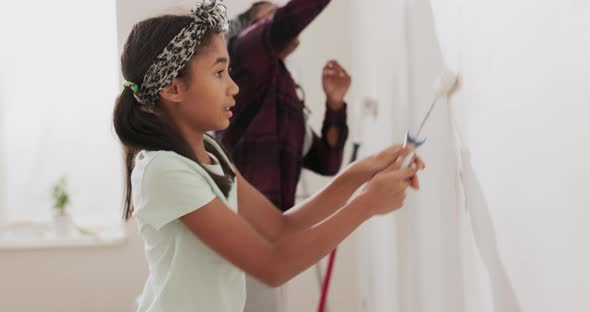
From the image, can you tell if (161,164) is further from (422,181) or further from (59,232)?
(59,232)

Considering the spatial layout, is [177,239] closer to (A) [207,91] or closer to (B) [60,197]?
(A) [207,91]

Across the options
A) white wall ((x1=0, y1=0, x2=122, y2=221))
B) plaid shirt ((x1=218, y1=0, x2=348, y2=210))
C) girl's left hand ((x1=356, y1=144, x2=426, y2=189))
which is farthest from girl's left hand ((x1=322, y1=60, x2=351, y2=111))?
white wall ((x1=0, y1=0, x2=122, y2=221))

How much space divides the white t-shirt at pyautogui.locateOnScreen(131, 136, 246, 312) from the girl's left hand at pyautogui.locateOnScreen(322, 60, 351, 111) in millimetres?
734

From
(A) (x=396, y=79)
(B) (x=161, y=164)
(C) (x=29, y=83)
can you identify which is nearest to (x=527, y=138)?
(B) (x=161, y=164)

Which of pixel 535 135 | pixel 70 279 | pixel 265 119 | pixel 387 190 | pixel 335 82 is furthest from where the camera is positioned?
pixel 70 279

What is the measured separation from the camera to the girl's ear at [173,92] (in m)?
1.20

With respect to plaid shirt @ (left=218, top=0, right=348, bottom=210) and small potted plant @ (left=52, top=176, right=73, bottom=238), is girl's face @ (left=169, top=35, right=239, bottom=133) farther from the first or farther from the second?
small potted plant @ (left=52, top=176, right=73, bottom=238)

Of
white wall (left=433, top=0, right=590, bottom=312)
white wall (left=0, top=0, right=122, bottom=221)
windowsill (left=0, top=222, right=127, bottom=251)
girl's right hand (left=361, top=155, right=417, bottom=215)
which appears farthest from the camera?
white wall (left=0, top=0, right=122, bottom=221)

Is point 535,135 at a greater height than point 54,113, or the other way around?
point 535,135

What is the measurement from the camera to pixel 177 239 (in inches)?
47.1

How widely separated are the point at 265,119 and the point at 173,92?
1.76 ft

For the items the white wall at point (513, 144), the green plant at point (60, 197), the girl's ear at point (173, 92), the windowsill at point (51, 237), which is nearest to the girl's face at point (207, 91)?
the girl's ear at point (173, 92)

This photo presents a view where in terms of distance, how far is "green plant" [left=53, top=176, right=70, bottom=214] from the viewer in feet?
9.28

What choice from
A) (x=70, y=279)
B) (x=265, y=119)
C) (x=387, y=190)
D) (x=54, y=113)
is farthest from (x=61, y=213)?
(x=387, y=190)
